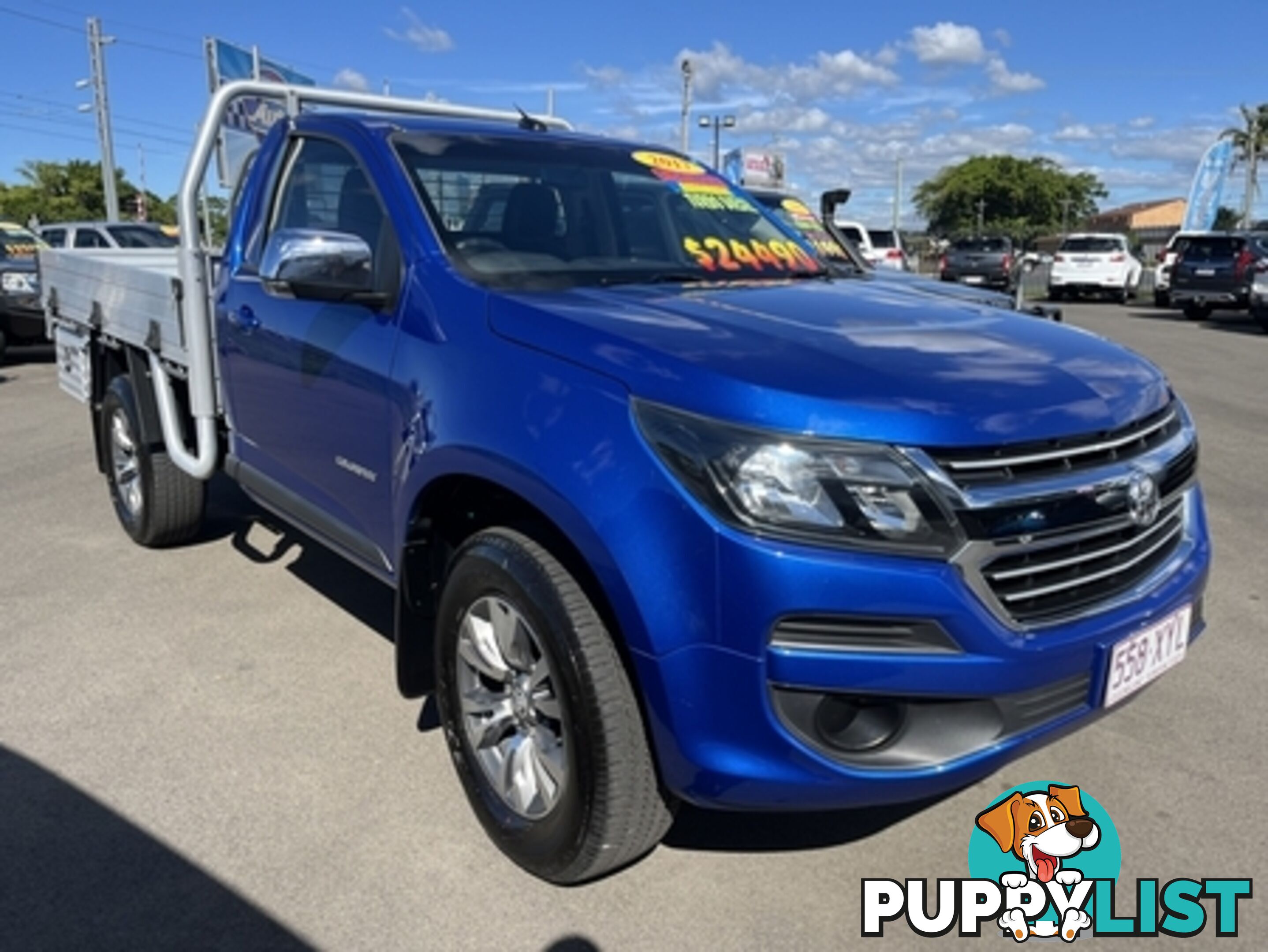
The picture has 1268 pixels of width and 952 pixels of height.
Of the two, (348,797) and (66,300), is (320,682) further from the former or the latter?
(66,300)

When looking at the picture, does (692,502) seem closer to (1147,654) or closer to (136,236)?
(1147,654)

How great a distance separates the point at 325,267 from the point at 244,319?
3.51 ft

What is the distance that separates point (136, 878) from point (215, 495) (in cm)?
404

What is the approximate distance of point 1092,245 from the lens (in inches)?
1019

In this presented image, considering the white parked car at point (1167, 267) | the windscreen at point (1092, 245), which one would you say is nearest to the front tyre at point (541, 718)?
the white parked car at point (1167, 267)

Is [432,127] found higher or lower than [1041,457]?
higher

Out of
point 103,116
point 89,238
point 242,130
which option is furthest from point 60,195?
point 242,130

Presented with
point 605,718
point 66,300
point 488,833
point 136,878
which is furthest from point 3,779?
point 66,300

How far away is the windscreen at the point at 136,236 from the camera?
15930 mm

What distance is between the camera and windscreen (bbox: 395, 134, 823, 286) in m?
3.10

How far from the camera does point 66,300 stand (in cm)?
584

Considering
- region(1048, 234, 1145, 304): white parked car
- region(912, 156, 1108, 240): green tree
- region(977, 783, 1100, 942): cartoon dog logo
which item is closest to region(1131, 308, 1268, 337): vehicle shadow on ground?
region(1048, 234, 1145, 304): white parked car

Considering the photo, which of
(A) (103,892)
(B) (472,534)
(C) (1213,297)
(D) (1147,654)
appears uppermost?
(B) (472,534)

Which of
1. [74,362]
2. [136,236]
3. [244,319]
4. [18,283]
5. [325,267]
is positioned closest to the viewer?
[325,267]
